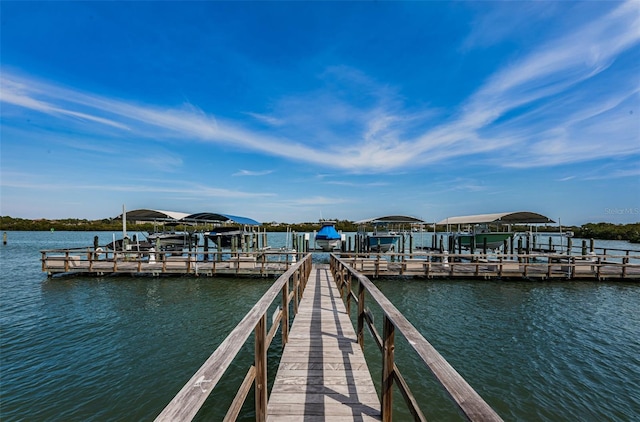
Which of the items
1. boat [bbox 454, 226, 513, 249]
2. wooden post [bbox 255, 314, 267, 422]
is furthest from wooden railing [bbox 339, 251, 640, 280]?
wooden post [bbox 255, 314, 267, 422]

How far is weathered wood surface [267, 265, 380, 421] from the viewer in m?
2.93

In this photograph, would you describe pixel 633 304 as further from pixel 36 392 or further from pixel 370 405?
pixel 36 392

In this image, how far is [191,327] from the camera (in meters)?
7.86

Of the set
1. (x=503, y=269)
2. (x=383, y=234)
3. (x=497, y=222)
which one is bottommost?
(x=503, y=269)

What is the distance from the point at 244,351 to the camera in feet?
21.6

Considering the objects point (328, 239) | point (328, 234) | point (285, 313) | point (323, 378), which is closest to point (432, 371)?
point (323, 378)

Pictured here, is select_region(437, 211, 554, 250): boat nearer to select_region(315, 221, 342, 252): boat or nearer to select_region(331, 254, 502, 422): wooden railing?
select_region(315, 221, 342, 252): boat

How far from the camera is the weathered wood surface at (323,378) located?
293 centimetres

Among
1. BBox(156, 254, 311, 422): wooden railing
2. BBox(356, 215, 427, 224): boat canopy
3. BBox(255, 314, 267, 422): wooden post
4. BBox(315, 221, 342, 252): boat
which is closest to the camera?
BBox(156, 254, 311, 422): wooden railing

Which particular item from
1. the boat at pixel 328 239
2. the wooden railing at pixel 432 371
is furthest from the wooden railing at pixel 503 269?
the wooden railing at pixel 432 371

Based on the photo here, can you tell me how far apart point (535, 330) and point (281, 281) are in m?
7.67

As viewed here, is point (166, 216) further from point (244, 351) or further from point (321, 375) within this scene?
point (321, 375)

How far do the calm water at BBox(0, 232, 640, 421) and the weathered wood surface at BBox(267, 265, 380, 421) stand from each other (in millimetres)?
1176

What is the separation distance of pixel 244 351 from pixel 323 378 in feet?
12.1
